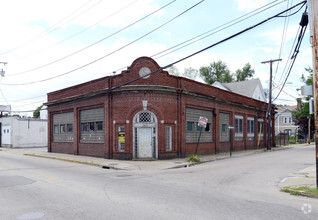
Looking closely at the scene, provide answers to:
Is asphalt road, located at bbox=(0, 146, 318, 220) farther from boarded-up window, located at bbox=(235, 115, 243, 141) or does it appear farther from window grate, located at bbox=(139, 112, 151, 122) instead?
boarded-up window, located at bbox=(235, 115, 243, 141)

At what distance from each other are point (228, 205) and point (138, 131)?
12.8 m

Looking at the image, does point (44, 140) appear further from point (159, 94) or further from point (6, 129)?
point (159, 94)

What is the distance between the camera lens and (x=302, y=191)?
8883 mm

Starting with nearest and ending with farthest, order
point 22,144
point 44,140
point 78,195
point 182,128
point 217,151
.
Answer: point 78,195, point 182,128, point 217,151, point 22,144, point 44,140

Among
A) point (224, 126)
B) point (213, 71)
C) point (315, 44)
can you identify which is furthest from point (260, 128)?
point (213, 71)

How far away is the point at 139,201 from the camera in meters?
7.66

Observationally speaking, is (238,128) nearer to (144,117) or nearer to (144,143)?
(144,117)

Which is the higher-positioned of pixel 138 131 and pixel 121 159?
pixel 138 131

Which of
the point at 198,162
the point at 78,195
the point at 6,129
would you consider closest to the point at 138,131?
the point at 198,162

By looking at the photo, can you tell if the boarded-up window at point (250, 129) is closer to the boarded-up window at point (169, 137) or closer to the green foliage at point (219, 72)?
the boarded-up window at point (169, 137)

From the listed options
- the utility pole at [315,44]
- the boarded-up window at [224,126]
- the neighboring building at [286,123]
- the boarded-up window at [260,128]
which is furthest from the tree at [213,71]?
the utility pole at [315,44]

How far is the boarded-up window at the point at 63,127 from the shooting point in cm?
2503

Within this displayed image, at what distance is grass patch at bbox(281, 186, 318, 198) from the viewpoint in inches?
338

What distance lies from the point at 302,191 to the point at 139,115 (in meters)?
12.5
